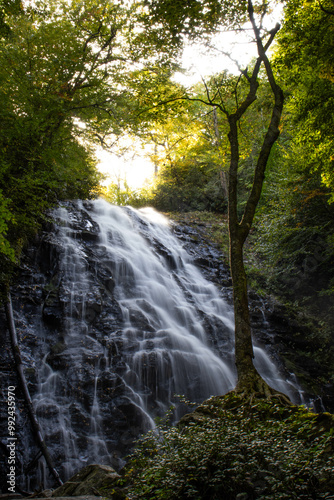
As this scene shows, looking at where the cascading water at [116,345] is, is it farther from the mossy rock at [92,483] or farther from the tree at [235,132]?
the tree at [235,132]

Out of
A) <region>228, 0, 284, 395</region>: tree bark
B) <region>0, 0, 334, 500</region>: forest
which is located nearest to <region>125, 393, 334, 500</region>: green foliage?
<region>0, 0, 334, 500</region>: forest

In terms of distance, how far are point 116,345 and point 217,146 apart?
300 inches

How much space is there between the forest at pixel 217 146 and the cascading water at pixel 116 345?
1.34 m

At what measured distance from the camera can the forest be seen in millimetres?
2523

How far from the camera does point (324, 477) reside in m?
2.18

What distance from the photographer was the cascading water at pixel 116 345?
5867 millimetres

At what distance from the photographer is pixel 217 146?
10352mm

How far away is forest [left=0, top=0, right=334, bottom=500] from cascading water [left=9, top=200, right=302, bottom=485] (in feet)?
4.40

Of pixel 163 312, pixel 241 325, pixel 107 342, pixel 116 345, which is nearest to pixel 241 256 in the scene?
pixel 241 325

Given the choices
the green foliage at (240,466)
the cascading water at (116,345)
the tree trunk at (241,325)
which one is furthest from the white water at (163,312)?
the green foliage at (240,466)

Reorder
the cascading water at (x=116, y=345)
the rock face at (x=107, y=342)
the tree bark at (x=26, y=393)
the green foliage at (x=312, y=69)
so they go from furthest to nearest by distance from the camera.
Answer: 1. the green foliage at (x=312, y=69)
2. the cascading water at (x=116, y=345)
3. the rock face at (x=107, y=342)
4. the tree bark at (x=26, y=393)

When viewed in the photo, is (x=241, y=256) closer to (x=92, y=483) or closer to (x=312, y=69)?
(x=92, y=483)

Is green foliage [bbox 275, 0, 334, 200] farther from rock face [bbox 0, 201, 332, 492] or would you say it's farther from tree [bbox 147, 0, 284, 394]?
rock face [bbox 0, 201, 332, 492]

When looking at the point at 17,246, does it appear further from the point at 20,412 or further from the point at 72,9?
the point at 72,9
